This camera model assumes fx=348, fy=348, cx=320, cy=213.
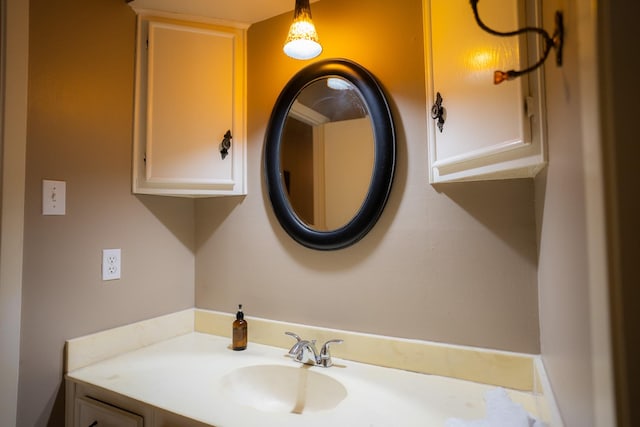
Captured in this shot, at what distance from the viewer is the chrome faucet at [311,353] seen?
1247 millimetres

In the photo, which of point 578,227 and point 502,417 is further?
point 502,417

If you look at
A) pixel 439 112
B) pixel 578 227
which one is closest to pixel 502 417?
pixel 578 227

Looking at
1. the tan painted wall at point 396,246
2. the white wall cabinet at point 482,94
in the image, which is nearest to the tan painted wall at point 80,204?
the tan painted wall at point 396,246

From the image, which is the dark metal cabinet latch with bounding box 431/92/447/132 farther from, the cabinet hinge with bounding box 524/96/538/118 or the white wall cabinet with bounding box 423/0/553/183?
the cabinet hinge with bounding box 524/96/538/118

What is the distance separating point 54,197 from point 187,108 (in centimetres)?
60

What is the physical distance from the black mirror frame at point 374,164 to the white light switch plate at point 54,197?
736 mm

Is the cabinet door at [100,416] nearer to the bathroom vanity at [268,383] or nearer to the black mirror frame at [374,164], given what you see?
the bathroom vanity at [268,383]

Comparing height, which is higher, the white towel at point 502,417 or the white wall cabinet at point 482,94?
the white wall cabinet at point 482,94

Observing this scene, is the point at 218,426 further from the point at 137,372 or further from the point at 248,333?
the point at 248,333

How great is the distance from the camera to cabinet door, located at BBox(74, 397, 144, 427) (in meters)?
1.06

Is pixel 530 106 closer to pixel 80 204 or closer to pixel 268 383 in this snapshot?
pixel 268 383

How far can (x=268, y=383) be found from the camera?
128cm

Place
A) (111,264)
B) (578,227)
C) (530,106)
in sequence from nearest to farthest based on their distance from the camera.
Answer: (578,227) → (530,106) → (111,264)

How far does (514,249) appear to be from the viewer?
1062mm
